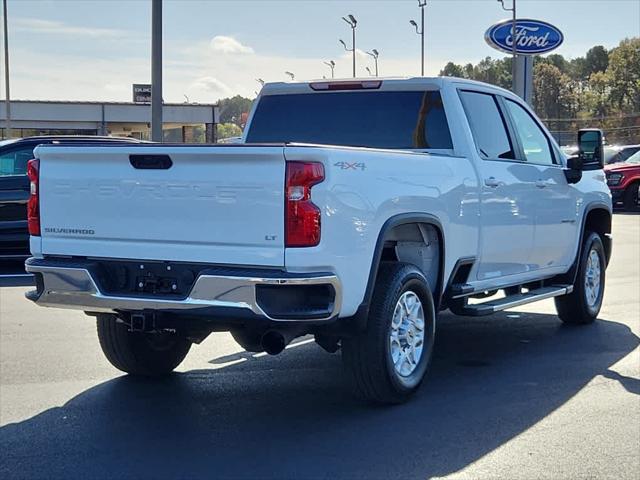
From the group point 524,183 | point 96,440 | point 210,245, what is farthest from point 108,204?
point 524,183

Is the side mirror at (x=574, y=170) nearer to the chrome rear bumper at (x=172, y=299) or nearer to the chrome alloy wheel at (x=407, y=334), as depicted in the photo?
the chrome alloy wheel at (x=407, y=334)

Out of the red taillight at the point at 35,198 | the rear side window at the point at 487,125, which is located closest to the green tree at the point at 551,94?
the rear side window at the point at 487,125

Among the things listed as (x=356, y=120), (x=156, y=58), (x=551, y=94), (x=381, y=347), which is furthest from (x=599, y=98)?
(x=381, y=347)

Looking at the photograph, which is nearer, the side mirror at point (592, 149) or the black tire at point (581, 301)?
the side mirror at point (592, 149)

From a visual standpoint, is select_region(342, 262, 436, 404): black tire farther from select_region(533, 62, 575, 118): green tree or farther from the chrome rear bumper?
select_region(533, 62, 575, 118): green tree

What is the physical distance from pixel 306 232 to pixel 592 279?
4.86 meters

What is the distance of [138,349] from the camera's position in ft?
20.6

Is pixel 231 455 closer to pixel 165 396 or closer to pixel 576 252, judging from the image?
pixel 165 396

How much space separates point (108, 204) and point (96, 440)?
1363 mm

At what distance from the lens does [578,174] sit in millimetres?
8023

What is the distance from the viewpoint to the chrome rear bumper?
4.71 metres

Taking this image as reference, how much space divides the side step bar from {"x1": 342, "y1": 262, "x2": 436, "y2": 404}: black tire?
0.92m

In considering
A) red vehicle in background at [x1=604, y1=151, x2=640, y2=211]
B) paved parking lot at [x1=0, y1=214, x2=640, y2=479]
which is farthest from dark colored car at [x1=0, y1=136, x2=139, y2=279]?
red vehicle in background at [x1=604, y1=151, x2=640, y2=211]

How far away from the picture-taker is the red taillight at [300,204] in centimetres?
471
